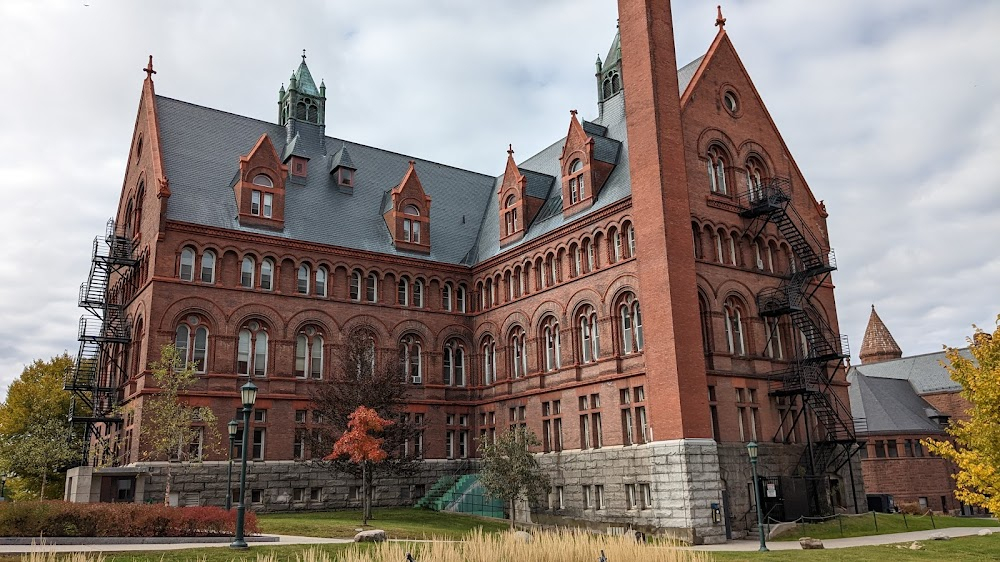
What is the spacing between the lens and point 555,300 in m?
42.5

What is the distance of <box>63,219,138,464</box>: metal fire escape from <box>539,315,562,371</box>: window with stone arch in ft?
74.9

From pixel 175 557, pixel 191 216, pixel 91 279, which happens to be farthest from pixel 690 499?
pixel 91 279

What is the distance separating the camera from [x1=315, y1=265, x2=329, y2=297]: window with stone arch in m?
44.6

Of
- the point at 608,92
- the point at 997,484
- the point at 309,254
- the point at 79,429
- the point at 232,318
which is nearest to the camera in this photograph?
the point at 997,484

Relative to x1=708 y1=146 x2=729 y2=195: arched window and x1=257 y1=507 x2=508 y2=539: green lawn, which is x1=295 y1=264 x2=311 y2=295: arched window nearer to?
x1=257 y1=507 x2=508 y2=539: green lawn

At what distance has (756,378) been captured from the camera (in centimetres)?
3781

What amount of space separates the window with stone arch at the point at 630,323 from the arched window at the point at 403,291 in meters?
14.8

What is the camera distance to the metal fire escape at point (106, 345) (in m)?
43.2

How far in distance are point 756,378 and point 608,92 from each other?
74.8ft

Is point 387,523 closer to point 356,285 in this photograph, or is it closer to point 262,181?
point 356,285

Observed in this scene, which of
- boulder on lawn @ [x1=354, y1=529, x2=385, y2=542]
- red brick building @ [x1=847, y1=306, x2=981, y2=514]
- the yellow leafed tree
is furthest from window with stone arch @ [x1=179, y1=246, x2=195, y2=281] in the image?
red brick building @ [x1=847, y1=306, x2=981, y2=514]

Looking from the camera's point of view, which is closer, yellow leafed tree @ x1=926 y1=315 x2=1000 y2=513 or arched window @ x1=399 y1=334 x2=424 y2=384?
yellow leafed tree @ x1=926 y1=315 x2=1000 y2=513

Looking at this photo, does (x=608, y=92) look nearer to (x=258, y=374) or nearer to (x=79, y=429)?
(x=258, y=374)

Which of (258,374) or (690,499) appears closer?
(690,499)
